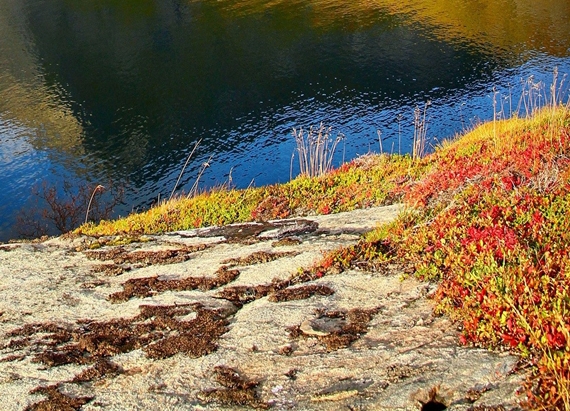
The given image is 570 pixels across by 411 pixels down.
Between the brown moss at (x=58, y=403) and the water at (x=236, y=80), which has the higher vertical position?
the brown moss at (x=58, y=403)

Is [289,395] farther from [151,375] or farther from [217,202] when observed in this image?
[217,202]

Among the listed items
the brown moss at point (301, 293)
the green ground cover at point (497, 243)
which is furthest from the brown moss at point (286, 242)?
the brown moss at point (301, 293)

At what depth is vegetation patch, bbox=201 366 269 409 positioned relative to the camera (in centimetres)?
674

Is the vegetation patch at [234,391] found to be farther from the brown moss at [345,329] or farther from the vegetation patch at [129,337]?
the brown moss at [345,329]

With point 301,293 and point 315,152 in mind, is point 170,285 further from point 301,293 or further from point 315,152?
point 315,152

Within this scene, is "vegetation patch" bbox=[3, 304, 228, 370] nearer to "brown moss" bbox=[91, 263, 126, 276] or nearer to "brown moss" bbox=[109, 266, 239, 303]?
"brown moss" bbox=[109, 266, 239, 303]

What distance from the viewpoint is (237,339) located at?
832 cm

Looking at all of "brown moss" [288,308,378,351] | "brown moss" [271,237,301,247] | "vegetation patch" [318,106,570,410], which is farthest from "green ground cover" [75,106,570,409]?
"brown moss" [271,237,301,247]

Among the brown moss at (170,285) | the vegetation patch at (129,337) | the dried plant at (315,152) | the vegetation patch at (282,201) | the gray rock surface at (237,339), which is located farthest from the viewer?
the dried plant at (315,152)

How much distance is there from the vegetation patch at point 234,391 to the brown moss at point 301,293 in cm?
212

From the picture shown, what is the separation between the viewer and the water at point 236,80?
40312mm

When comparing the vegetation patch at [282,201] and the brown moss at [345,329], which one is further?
the vegetation patch at [282,201]

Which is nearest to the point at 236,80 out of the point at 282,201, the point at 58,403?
the point at 282,201

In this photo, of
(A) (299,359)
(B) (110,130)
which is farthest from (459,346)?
(B) (110,130)
